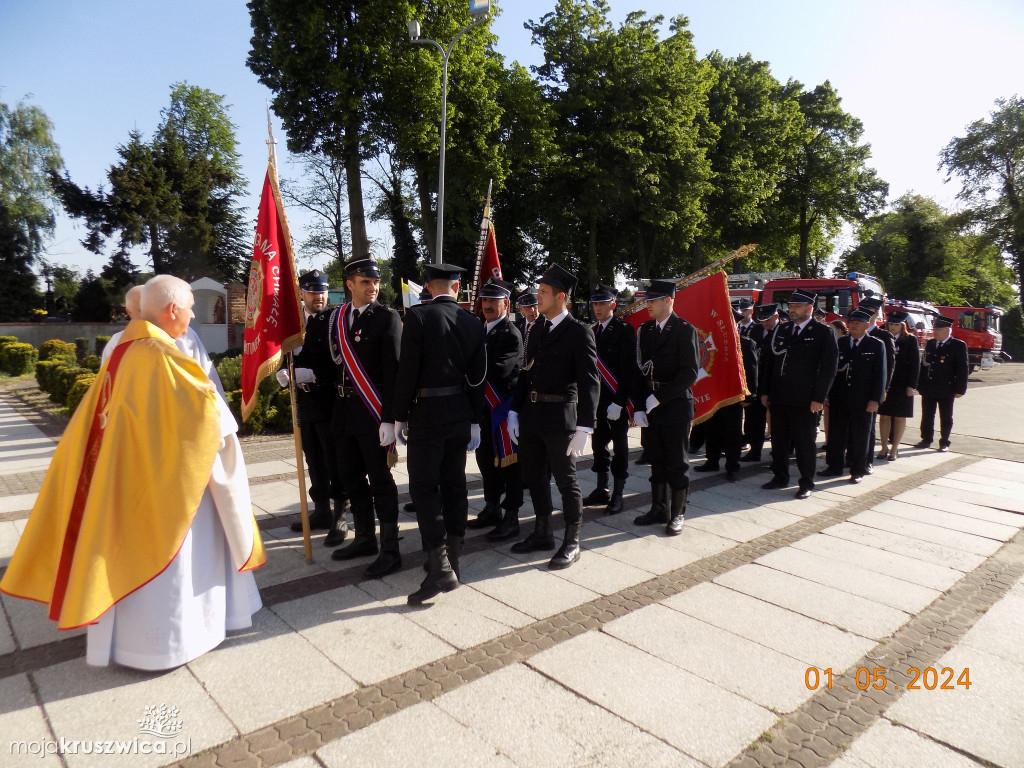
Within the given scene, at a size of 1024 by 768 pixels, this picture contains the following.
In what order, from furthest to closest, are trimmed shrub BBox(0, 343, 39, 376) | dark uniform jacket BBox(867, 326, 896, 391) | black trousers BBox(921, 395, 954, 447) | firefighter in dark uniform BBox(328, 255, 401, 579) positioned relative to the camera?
1. trimmed shrub BBox(0, 343, 39, 376)
2. black trousers BBox(921, 395, 954, 447)
3. dark uniform jacket BBox(867, 326, 896, 391)
4. firefighter in dark uniform BBox(328, 255, 401, 579)

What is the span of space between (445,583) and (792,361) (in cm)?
469

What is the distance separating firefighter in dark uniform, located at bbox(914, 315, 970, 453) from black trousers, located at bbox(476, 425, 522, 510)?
764 centimetres

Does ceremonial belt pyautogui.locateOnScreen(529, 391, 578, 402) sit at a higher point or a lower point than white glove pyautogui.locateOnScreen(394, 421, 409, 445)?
higher

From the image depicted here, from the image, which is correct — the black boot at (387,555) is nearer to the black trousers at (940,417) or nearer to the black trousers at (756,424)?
the black trousers at (756,424)

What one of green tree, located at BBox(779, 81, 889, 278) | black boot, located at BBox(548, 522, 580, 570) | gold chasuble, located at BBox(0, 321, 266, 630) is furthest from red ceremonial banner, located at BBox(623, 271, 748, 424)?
green tree, located at BBox(779, 81, 889, 278)

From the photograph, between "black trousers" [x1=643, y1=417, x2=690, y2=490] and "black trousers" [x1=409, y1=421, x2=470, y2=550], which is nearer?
"black trousers" [x1=409, y1=421, x2=470, y2=550]

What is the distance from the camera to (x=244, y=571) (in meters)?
3.46

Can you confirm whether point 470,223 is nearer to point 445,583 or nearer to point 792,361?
point 792,361

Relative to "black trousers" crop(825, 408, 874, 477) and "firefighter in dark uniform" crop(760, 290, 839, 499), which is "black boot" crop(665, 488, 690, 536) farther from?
"black trousers" crop(825, 408, 874, 477)

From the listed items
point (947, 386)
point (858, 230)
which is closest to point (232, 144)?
point (858, 230)

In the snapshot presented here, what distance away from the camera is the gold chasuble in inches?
120

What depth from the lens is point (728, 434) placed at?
312 inches

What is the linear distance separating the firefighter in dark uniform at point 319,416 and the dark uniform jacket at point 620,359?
2.40m

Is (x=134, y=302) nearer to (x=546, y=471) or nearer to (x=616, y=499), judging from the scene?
(x=546, y=471)
